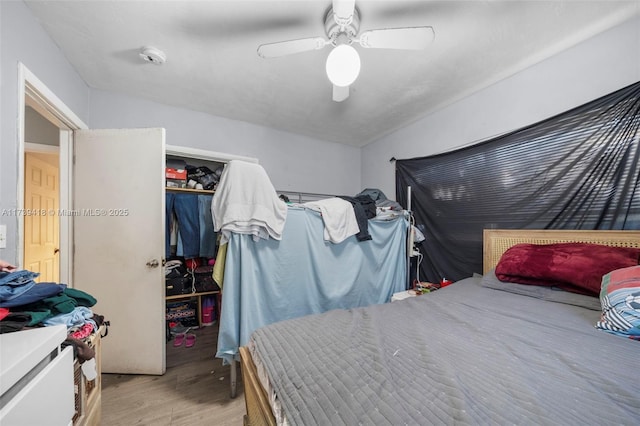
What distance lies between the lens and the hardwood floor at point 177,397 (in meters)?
1.35

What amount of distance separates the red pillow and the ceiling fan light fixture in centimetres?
170

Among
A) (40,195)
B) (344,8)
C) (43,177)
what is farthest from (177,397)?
(43,177)

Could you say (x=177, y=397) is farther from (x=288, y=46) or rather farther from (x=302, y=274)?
(x=288, y=46)

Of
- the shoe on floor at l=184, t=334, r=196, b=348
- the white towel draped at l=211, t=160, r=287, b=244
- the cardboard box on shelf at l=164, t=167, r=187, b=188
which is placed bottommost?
the shoe on floor at l=184, t=334, r=196, b=348

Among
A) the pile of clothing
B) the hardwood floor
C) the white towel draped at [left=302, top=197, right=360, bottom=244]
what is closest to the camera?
the pile of clothing

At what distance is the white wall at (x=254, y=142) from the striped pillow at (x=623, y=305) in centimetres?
286

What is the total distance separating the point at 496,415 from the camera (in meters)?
0.56

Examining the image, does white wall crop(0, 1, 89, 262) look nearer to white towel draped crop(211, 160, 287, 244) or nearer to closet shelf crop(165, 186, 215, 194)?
white towel draped crop(211, 160, 287, 244)

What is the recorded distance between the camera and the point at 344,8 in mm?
1178

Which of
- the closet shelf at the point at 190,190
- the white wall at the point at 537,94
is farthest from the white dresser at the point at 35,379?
the white wall at the point at 537,94

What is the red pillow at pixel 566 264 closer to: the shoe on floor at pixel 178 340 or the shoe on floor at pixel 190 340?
the shoe on floor at pixel 190 340

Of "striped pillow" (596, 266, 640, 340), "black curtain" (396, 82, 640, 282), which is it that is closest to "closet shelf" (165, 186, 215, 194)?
"black curtain" (396, 82, 640, 282)

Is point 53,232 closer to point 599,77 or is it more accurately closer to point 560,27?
point 560,27

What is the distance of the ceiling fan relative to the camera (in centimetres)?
121
